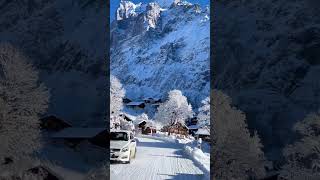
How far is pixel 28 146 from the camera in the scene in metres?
4.86

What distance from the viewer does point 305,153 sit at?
466 centimetres

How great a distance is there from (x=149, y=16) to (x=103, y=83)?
4.97ft

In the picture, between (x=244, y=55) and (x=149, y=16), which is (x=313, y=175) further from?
(x=149, y=16)

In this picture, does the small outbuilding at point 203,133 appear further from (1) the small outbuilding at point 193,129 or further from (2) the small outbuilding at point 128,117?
(2) the small outbuilding at point 128,117

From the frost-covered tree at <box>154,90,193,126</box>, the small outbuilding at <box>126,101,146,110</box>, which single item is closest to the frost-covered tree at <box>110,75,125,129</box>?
the small outbuilding at <box>126,101,146,110</box>

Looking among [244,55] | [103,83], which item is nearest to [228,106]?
[244,55]

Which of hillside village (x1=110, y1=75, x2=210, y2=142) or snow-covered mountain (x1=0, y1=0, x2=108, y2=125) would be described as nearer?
snow-covered mountain (x1=0, y1=0, x2=108, y2=125)

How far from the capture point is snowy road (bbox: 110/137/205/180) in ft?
15.8

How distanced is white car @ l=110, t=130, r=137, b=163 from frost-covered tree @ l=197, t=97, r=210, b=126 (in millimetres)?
1175

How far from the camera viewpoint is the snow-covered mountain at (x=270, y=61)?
15.7 ft

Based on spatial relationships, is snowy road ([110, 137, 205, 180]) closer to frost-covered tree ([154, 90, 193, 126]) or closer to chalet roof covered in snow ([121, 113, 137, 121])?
chalet roof covered in snow ([121, 113, 137, 121])

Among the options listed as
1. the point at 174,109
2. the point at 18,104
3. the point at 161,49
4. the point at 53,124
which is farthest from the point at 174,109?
the point at 18,104

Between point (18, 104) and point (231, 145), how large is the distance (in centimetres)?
310

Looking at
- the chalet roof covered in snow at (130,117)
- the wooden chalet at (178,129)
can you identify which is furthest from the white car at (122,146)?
the wooden chalet at (178,129)
